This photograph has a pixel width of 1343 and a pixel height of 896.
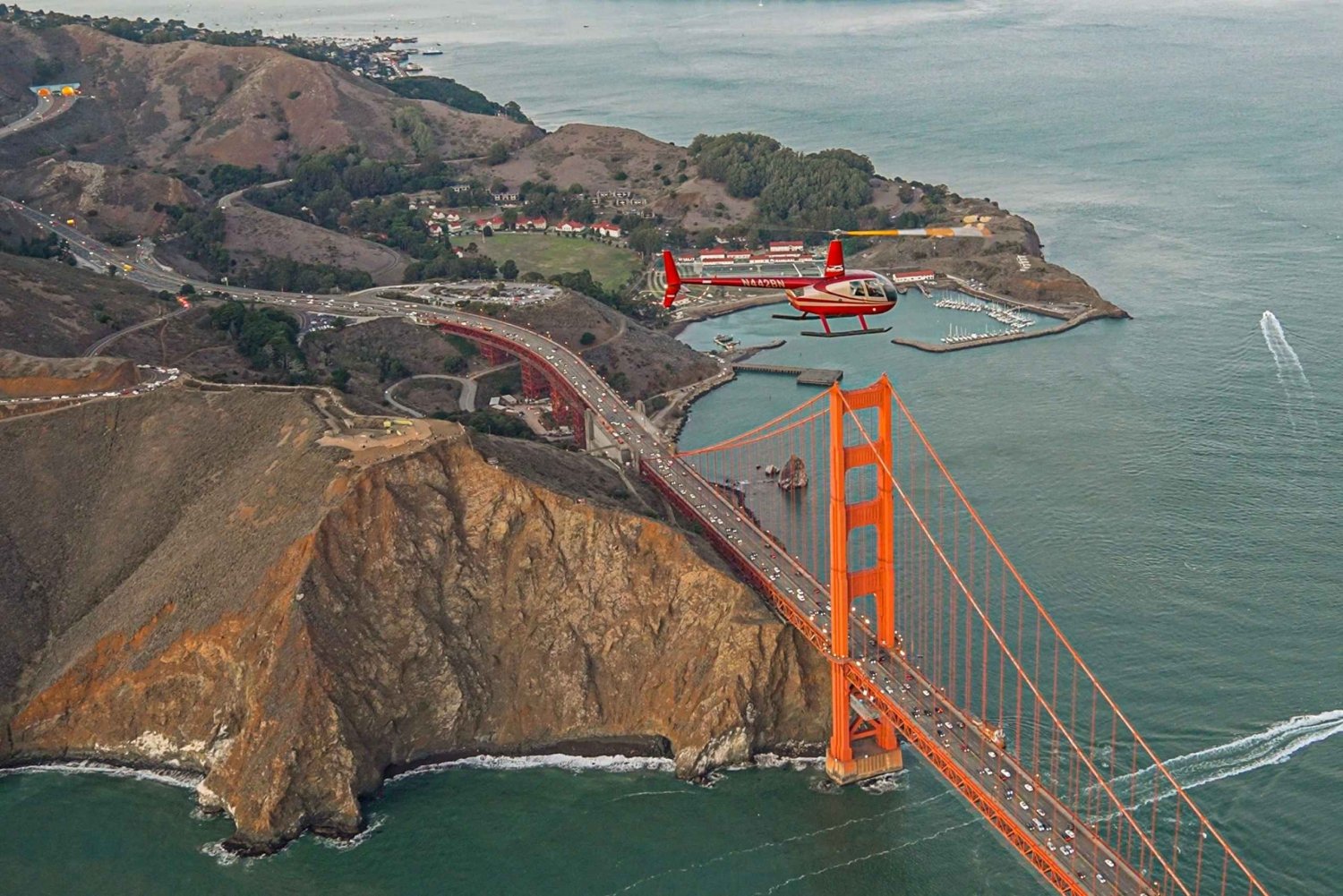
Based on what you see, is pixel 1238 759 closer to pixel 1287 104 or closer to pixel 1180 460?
pixel 1180 460

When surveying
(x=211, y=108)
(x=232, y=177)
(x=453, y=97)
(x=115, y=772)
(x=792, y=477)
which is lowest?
(x=115, y=772)

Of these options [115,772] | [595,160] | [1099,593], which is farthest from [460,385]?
[595,160]

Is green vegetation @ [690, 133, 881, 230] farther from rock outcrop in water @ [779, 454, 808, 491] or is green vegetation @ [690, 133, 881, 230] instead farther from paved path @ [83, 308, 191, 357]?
rock outcrop in water @ [779, 454, 808, 491]

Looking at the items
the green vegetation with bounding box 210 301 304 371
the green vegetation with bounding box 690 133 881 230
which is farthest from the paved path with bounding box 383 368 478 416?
the green vegetation with bounding box 690 133 881 230

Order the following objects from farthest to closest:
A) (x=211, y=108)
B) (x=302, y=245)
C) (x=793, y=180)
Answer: (x=211, y=108) < (x=793, y=180) < (x=302, y=245)

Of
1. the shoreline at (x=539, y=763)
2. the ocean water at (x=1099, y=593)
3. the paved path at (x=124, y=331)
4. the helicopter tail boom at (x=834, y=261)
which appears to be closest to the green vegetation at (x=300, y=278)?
the paved path at (x=124, y=331)

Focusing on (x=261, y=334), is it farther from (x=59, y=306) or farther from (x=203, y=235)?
(x=203, y=235)

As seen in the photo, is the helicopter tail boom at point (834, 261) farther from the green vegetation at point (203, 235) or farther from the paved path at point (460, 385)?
the green vegetation at point (203, 235)
